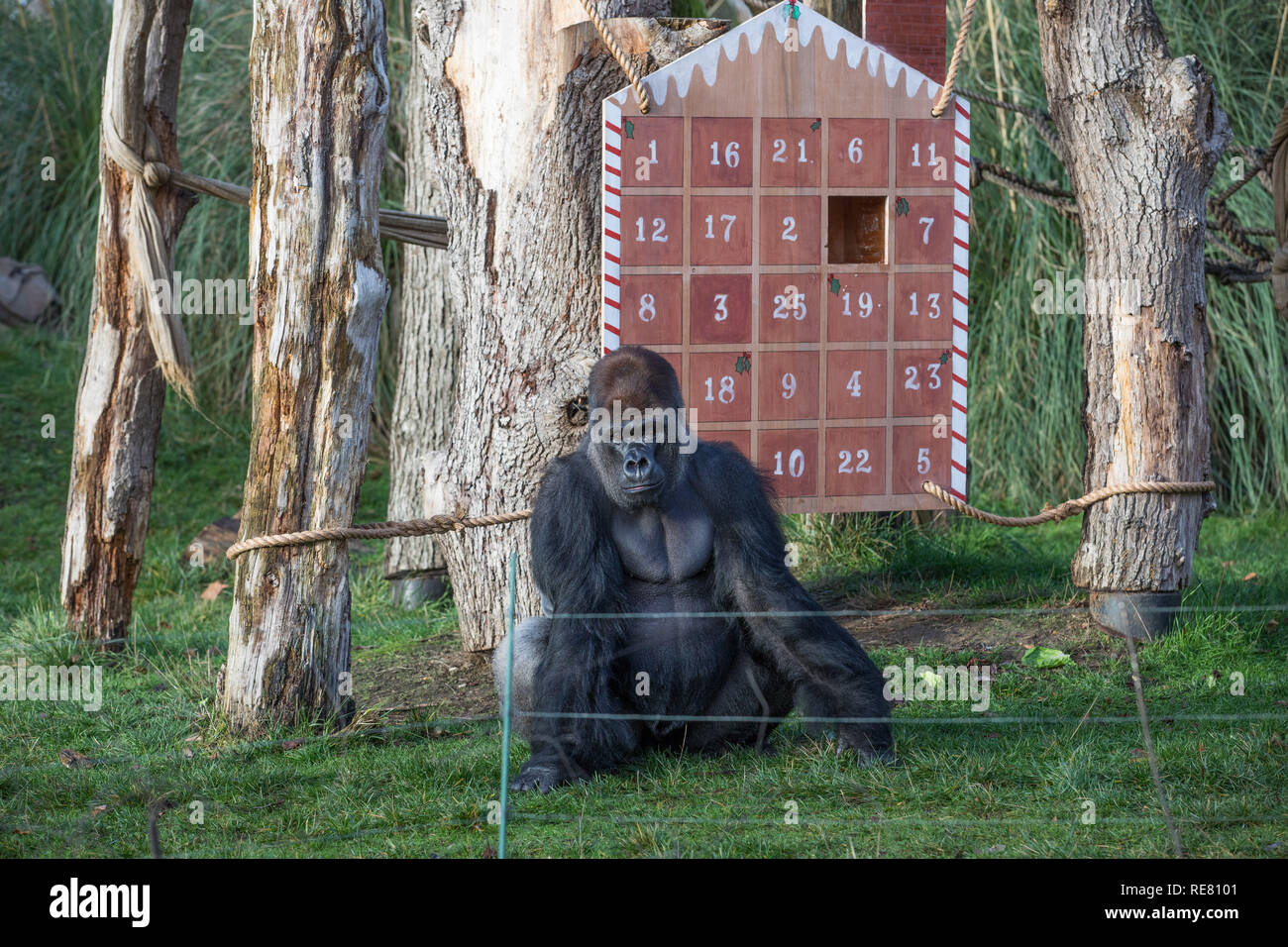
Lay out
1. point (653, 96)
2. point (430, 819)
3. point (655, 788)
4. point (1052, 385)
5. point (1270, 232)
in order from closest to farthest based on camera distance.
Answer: point (430, 819), point (655, 788), point (653, 96), point (1270, 232), point (1052, 385)

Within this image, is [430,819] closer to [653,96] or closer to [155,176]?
[653,96]

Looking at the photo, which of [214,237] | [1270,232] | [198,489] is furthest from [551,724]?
[214,237]

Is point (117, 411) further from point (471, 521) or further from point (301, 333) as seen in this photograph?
point (471, 521)

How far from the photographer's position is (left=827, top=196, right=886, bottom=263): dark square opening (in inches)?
192

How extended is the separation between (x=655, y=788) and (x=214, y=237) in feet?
22.0

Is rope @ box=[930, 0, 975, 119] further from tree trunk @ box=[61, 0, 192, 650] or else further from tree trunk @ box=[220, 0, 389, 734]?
tree trunk @ box=[61, 0, 192, 650]

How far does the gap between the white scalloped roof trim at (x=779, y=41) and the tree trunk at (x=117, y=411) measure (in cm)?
217

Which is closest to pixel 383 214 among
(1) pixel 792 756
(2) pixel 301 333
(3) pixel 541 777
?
(2) pixel 301 333

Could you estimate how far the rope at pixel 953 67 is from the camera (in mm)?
4609

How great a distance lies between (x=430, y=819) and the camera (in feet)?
12.0

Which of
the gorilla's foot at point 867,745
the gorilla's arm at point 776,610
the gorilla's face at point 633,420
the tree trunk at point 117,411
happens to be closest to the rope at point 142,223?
the tree trunk at point 117,411

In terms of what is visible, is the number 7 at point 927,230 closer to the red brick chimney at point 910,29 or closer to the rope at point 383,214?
the red brick chimney at point 910,29

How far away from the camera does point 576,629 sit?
4.09 metres

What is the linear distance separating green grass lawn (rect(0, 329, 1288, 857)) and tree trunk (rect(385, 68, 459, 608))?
28cm
